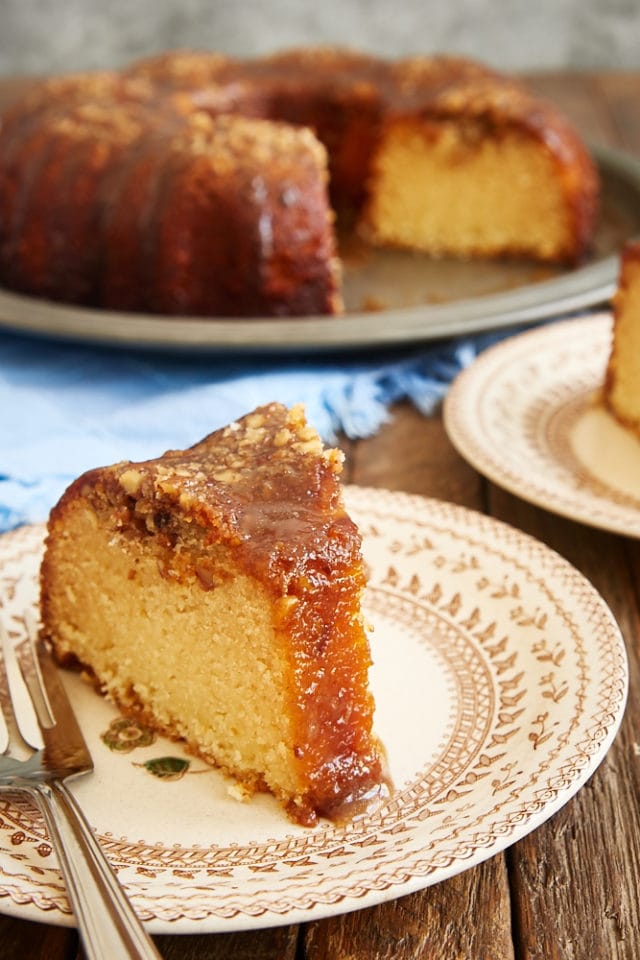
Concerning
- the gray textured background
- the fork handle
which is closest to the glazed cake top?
the fork handle

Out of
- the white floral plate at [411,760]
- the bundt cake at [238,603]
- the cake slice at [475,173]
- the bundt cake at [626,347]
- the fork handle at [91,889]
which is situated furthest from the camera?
the cake slice at [475,173]

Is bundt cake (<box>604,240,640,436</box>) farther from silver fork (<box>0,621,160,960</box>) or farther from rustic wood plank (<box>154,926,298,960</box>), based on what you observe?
rustic wood plank (<box>154,926,298,960</box>)

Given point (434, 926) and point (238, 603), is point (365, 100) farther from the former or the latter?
point (434, 926)

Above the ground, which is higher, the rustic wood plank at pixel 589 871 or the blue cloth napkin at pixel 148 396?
the rustic wood plank at pixel 589 871

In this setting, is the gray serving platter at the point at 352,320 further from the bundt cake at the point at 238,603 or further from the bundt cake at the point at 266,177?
the bundt cake at the point at 238,603

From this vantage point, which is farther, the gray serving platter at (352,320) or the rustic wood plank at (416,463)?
the gray serving platter at (352,320)

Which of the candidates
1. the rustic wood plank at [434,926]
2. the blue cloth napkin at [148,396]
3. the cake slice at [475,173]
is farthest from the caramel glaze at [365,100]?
the rustic wood plank at [434,926]

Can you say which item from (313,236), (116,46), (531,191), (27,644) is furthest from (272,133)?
(116,46)

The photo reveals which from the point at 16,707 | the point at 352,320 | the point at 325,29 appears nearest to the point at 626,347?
the point at 352,320
